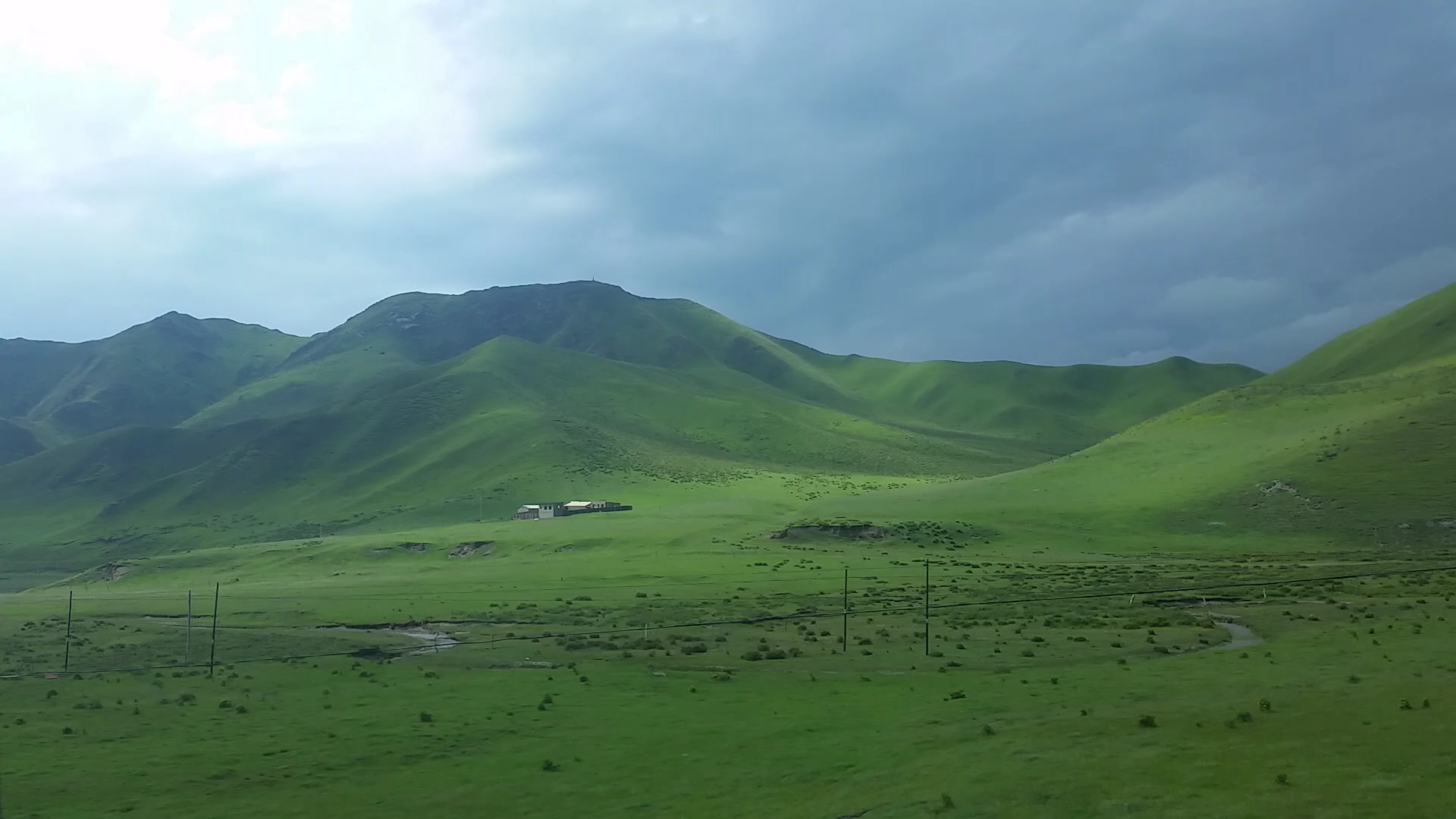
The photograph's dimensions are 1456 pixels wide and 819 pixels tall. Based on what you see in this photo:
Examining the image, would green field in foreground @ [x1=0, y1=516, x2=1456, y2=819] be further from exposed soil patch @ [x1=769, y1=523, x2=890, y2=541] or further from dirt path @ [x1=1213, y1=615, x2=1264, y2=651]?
exposed soil patch @ [x1=769, y1=523, x2=890, y2=541]

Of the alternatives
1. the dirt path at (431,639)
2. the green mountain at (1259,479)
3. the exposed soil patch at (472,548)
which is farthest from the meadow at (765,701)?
the exposed soil patch at (472,548)

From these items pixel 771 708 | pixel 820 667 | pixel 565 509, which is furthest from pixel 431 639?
pixel 565 509

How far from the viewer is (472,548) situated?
118875 mm

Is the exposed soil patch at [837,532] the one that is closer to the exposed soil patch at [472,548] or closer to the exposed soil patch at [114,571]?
the exposed soil patch at [472,548]

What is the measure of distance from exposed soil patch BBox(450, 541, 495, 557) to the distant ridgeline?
27702 millimetres

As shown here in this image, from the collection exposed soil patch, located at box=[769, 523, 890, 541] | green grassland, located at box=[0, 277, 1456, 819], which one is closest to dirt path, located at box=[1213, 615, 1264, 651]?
green grassland, located at box=[0, 277, 1456, 819]

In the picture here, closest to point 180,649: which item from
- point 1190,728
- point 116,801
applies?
point 116,801

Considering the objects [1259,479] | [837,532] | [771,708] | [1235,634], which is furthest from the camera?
[1259,479]

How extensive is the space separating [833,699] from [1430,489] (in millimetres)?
93428

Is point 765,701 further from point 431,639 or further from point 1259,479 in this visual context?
point 1259,479

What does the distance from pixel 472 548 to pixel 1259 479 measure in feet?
296

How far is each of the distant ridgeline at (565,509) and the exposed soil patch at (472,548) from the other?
27.7 metres

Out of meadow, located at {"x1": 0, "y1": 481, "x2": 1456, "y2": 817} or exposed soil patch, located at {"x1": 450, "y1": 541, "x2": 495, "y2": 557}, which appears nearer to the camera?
meadow, located at {"x1": 0, "y1": 481, "x2": 1456, "y2": 817}

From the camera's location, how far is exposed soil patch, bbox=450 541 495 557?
117 m
